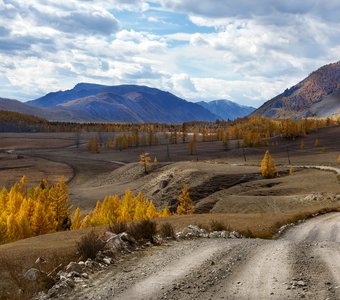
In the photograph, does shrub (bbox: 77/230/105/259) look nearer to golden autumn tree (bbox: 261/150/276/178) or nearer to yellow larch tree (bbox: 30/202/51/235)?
yellow larch tree (bbox: 30/202/51/235)

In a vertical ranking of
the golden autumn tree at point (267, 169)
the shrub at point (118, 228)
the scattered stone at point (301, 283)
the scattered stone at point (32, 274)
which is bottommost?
the golden autumn tree at point (267, 169)

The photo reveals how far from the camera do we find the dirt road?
1249cm

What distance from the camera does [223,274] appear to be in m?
14.5

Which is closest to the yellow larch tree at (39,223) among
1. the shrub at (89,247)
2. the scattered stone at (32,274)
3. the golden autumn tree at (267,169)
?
the shrub at (89,247)

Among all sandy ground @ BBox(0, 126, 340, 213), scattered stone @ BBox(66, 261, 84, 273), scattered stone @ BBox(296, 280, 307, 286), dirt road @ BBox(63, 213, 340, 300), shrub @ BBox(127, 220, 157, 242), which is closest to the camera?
dirt road @ BBox(63, 213, 340, 300)

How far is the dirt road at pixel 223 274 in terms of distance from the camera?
1249cm

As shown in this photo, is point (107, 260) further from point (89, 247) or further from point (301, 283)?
point (301, 283)

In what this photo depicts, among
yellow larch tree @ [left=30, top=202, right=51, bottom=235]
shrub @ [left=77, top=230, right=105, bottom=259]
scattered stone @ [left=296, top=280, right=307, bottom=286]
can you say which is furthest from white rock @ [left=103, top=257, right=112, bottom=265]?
yellow larch tree @ [left=30, top=202, right=51, bottom=235]

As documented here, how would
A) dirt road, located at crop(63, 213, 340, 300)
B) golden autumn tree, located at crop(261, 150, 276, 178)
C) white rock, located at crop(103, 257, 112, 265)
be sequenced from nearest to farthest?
dirt road, located at crop(63, 213, 340, 300), white rock, located at crop(103, 257, 112, 265), golden autumn tree, located at crop(261, 150, 276, 178)

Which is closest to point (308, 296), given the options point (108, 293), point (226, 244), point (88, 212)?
point (108, 293)

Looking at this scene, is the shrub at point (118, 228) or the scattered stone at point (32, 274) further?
the shrub at point (118, 228)

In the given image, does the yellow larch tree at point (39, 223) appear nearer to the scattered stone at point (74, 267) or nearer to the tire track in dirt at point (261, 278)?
the tire track in dirt at point (261, 278)

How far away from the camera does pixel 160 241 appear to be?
2103 cm

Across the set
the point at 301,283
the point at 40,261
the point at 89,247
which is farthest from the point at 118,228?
the point at 301,283
